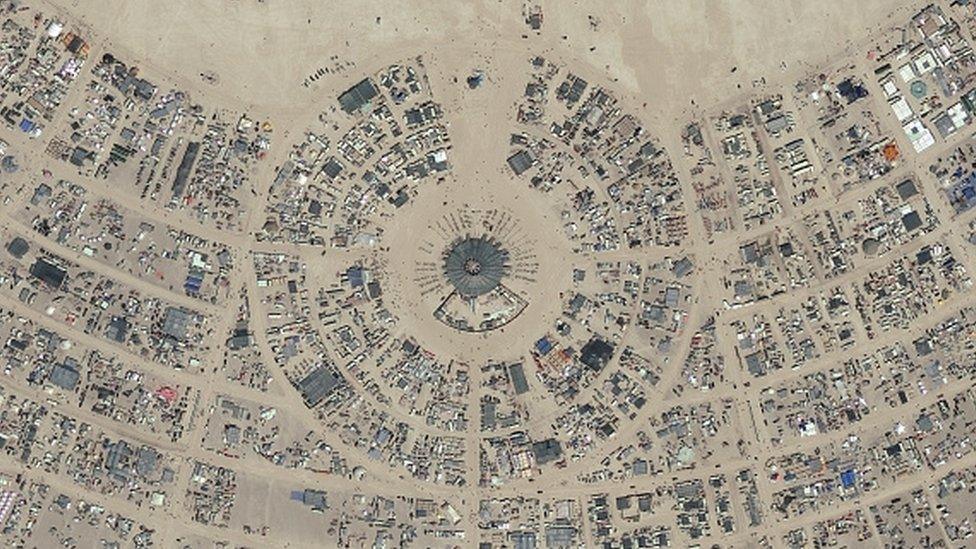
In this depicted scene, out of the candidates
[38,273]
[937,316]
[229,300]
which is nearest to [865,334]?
[937,316]

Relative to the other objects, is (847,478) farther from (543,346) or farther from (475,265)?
(475,265)

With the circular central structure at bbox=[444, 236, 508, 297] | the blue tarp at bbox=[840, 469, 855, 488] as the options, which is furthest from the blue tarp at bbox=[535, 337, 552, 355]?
the blue tarp at bbox=[840, 469, 855, 488]

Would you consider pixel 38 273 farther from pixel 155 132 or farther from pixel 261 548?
pixel 261 548

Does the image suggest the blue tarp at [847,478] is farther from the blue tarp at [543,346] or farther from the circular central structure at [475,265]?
the circular central structure at [475,265]

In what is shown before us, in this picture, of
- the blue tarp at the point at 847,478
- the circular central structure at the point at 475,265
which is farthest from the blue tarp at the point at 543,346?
the blue tarp at the point at 847,478

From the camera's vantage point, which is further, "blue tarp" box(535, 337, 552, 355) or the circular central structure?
"blue tarp" box(535, 337, 552, 355)

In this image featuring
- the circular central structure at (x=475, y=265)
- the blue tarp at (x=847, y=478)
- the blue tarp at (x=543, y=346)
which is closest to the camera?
the blue tarp at (x=847, y=478)

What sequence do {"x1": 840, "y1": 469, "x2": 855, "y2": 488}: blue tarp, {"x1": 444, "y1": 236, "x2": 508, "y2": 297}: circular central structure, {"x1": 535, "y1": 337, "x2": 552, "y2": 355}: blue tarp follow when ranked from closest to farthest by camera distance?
{"x1": 840, "y1": 469, "x2": 855, "y2": 488}: blue tarp < {"x1": 444, "y1": 236, "x2": 508, "y2": 297}: circular central structure < {"x1": 535, "y1": 337, "x2": 552, "y2": 355}: blue tarp

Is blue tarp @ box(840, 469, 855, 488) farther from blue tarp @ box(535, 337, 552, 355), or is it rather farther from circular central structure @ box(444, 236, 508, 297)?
circular central structure @ box(444, 236, 508, 297)

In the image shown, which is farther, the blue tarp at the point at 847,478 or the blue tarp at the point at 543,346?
the blue tarp at the point at 543,346
